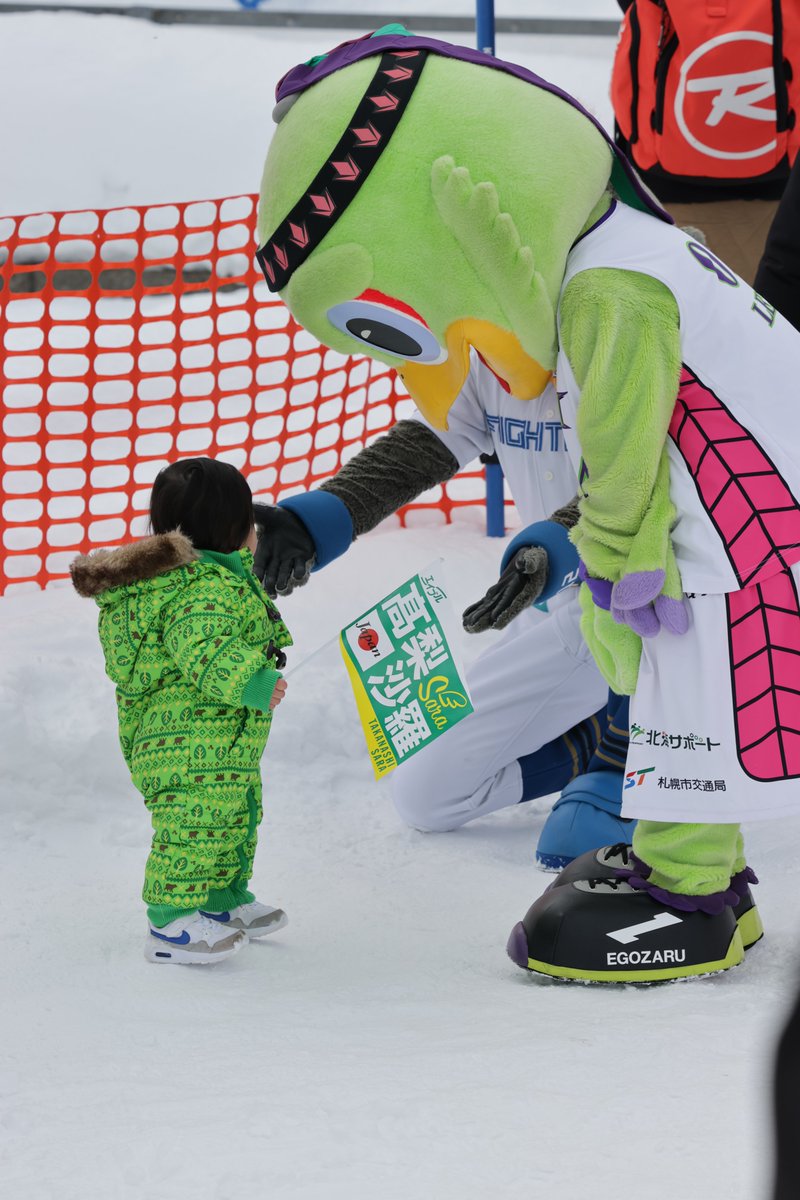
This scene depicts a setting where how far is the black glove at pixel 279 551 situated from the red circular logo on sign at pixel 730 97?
5.98 ft

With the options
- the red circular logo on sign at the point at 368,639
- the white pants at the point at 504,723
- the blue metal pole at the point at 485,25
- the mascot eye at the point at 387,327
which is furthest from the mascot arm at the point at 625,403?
the blue metal pole at the point at 485,25

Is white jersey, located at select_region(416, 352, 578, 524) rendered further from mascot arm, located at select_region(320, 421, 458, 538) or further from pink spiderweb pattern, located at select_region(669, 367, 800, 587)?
pink spiderweb pattern, located at select_region(669, 367, 800, 587)

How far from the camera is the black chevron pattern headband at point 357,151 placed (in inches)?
82.6

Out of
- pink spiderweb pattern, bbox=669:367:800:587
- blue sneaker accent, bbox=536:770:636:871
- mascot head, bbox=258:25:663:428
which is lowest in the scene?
blue sneaker accent, bbox=536:770:636:871

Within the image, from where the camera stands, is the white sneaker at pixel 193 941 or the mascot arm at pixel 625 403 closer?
the mascot arm at pixel 625 403

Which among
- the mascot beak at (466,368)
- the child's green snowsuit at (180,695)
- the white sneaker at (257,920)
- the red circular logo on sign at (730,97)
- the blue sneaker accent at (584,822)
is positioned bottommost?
the white sneaker at (257,920)

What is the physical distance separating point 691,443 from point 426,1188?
1099 millimetres

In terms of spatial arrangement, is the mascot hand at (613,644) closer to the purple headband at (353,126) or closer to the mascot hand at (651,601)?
the mascot hand at (651,601)

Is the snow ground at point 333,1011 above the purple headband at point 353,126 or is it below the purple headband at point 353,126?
below

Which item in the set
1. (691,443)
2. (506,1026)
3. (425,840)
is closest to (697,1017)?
(506,1026)

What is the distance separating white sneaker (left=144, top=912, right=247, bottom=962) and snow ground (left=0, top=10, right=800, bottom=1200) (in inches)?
1.2

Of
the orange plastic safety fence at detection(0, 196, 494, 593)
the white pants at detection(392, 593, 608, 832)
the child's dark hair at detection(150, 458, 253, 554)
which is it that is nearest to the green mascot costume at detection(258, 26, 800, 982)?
the child's dark hair at detection(150, 458, 253, 554)

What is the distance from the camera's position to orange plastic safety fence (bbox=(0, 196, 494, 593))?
435 cm

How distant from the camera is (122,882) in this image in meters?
2.84
